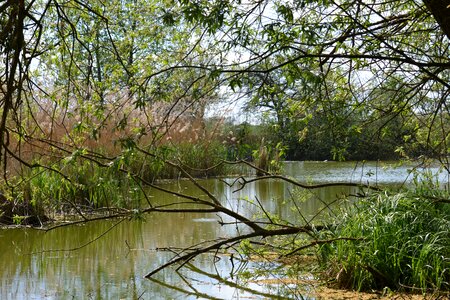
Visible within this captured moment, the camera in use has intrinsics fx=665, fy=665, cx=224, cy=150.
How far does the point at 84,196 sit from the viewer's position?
311 inches

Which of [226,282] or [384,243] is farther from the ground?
[384,243]

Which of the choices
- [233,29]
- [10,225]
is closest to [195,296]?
[233,29]

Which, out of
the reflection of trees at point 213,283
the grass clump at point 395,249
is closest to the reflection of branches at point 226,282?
the reflection of trees at point 213,283

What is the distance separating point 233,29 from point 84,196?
15.0 ft

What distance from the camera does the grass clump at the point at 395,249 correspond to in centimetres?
397

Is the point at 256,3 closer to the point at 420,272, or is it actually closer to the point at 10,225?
the point at 420,272

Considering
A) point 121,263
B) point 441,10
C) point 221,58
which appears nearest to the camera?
point 441,10

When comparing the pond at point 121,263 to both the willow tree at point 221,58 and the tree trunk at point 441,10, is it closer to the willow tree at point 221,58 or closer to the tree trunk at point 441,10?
the willow tree at point 221,58

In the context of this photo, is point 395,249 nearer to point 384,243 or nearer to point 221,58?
point 384,243

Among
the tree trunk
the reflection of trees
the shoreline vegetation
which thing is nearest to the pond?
the reflection of trees

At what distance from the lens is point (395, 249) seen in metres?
4.16

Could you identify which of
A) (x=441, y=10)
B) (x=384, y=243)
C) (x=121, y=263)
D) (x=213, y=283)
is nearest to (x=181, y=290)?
(x=213, y=283)

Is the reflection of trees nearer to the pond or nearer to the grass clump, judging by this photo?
the pond

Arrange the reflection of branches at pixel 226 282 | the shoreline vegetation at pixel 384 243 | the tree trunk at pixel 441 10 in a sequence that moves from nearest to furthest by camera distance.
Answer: the tree trunk at pixel 441 10, the shoreline vegetation at pixel 384 243, the reflection of branches at pixel 226 282
